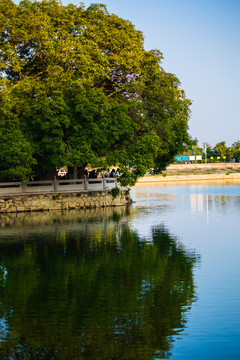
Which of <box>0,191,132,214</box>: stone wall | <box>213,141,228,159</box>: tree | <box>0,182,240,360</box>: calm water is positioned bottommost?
<box>0,182,240,360</box>: calm water

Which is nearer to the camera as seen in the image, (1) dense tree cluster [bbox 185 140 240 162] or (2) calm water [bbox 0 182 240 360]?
(2) calm water [bbox 0 182 240 360]

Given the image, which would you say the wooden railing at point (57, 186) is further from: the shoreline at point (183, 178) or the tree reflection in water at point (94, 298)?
the shoreline at point (183, 178)

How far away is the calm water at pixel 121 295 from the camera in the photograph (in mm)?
8344

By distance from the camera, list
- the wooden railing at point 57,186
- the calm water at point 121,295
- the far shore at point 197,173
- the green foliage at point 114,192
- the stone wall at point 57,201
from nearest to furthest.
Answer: the calm water at point 121,295, the wooden railing at point 57,186, the stone wall at point 57,201, the green foliage at point 114,192, the far shore at point 197,173

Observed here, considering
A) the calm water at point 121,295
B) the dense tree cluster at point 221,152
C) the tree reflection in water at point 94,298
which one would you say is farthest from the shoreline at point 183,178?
the tree reflection in water at point 94,298

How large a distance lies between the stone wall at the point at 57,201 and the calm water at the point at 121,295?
44.3ft

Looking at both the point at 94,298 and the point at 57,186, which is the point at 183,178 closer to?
the point at 57,186

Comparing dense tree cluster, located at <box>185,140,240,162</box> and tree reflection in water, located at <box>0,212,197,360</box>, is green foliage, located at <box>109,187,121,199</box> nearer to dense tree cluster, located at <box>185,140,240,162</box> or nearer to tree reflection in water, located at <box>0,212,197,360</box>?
tree reflection in water, located at <box>0,212,197,360</box>

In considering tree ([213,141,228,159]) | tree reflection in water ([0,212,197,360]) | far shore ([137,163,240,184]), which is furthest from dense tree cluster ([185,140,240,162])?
tree reflection in water ([0,212,197,360])

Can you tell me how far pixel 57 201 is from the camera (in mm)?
37875

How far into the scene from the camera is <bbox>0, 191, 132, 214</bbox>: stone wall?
36344mm

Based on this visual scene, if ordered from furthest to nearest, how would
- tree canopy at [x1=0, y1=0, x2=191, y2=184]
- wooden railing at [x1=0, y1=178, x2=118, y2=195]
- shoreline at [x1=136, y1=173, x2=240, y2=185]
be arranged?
shoreline at [x1=136, y1=173, x2=240, y2=185] → wooden railing at [x1=0, y1=178, x2=118, y2=195] → tree canopy at [x1=0, y1=0, x2=191, y2=184]

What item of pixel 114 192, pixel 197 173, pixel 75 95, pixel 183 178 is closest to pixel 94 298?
pixel 75 95

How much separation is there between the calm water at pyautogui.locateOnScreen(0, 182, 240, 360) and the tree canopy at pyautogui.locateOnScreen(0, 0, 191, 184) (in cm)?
1203
